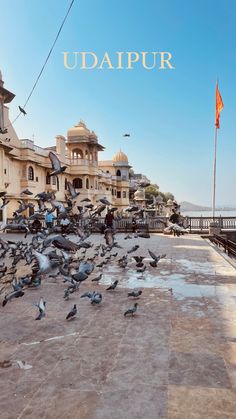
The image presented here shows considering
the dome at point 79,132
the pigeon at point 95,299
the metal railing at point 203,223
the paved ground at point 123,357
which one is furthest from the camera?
the dome at point 79,132

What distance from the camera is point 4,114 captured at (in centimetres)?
2888

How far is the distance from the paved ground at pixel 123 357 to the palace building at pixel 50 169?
1298 centimetres

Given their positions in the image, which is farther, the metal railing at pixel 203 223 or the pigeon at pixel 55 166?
the metal railing at pixel 203 223

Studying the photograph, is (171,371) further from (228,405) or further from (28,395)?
(28,395)

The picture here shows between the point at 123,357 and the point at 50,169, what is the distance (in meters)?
33.5

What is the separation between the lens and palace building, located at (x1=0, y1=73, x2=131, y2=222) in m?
27.7

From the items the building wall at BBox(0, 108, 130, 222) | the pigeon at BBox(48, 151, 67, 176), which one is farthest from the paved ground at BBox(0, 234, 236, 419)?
the building wall at BBox(0, 108, 130, 222)

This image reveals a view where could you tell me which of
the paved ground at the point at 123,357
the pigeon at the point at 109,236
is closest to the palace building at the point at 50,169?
the pigeon at the point at 109,236

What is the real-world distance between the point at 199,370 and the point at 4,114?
2942 centimetres

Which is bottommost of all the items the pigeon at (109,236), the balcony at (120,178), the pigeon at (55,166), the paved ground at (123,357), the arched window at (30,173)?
the paved ground at (123,357)

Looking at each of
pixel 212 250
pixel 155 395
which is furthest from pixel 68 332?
pixel 212 250

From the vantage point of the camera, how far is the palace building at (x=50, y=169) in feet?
90.9

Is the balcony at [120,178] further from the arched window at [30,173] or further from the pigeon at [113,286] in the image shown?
the pigeon at [113,286]

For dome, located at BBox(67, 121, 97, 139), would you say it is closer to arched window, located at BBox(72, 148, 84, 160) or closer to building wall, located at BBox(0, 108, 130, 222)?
building wall, located at BBox(0, 108, 130, 222)
